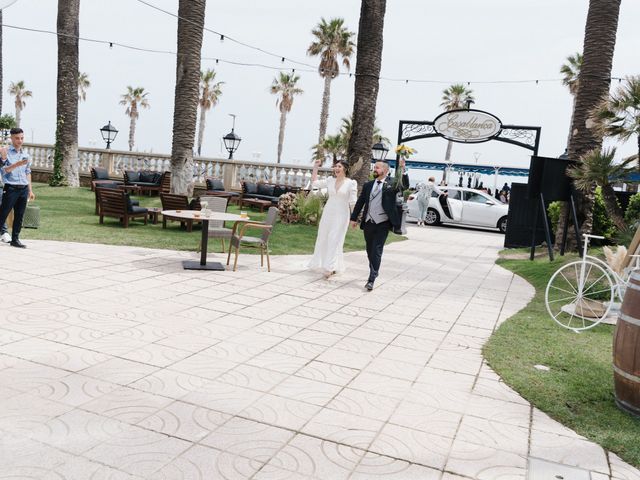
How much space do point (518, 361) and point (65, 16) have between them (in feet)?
65.2

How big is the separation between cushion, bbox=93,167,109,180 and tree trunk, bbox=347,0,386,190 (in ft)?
35.8

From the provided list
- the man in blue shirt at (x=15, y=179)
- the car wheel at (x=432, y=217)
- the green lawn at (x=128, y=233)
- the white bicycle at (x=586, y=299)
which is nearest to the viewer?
the white bicycle at (x=586, y=299)

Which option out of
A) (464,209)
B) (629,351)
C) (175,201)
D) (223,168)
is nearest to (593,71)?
(175,201)

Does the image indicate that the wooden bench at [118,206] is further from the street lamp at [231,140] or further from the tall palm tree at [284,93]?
the tall palm tree at [284,93]

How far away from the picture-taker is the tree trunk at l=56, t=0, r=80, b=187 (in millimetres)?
19623

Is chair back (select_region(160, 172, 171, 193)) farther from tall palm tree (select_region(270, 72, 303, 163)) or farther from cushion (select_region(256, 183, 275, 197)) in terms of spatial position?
tall palm tree (select_region(270, 72, 303, 163))

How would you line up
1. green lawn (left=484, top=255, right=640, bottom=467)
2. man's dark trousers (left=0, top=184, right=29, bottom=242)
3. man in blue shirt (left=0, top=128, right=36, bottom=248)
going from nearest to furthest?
1. green lawn (left=484, top=255, right=640, bottom=467)
2. man in blue shirt (left=0, top=128, right=36, bottom=248)
3. man's dark trousers (left=0, top=184, right=29, bottom=242)

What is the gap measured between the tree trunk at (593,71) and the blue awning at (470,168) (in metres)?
17.5

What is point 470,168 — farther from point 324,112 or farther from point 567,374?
point 567,374

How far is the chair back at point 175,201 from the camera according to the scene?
12789 millimetres

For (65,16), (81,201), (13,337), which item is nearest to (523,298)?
(13,337)

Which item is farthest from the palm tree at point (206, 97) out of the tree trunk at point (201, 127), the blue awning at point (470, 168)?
the blue awning at point (470, 168)

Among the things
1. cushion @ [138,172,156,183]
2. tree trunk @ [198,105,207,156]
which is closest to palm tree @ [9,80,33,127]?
tree trunk @ [198,105,207,156]

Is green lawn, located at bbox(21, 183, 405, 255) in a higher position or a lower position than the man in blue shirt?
lower
